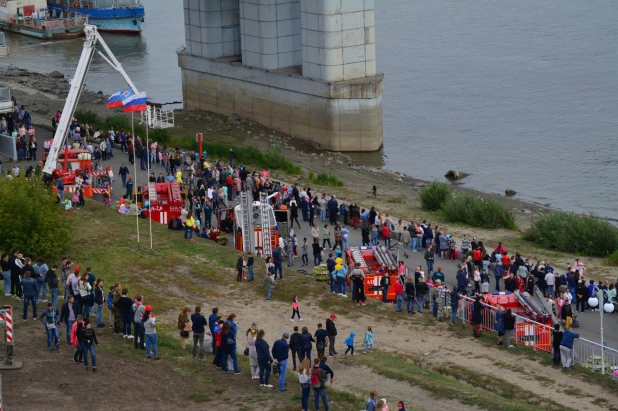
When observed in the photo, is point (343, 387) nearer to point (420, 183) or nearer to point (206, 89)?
point (420, 183)

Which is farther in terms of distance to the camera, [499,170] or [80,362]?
[499,170]

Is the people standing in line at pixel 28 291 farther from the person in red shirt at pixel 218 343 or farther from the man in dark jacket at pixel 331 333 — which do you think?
the man in dark jacket at pixel 331 333

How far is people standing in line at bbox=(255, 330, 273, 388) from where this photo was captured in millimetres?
24031

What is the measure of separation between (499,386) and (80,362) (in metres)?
9.27

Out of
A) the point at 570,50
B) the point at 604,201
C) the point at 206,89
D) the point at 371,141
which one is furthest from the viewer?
the point at 570,50

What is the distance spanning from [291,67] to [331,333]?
40468mm

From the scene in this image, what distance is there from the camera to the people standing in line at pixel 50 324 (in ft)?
83.7

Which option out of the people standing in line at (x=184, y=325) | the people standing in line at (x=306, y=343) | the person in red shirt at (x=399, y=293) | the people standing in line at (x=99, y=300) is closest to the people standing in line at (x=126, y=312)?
the people standing in line at (x=99, y=300)

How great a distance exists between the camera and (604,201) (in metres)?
57.8

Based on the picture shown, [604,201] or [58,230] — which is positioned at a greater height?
[58,230]

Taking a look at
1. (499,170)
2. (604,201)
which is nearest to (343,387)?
(604,201)

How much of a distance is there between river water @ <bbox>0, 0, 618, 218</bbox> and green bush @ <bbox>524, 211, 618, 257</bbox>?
41.1 feet

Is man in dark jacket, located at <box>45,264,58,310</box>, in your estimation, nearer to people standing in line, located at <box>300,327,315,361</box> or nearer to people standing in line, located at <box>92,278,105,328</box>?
people standing in line, located at <box>92,278,105,328</box>

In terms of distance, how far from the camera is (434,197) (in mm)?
49875
